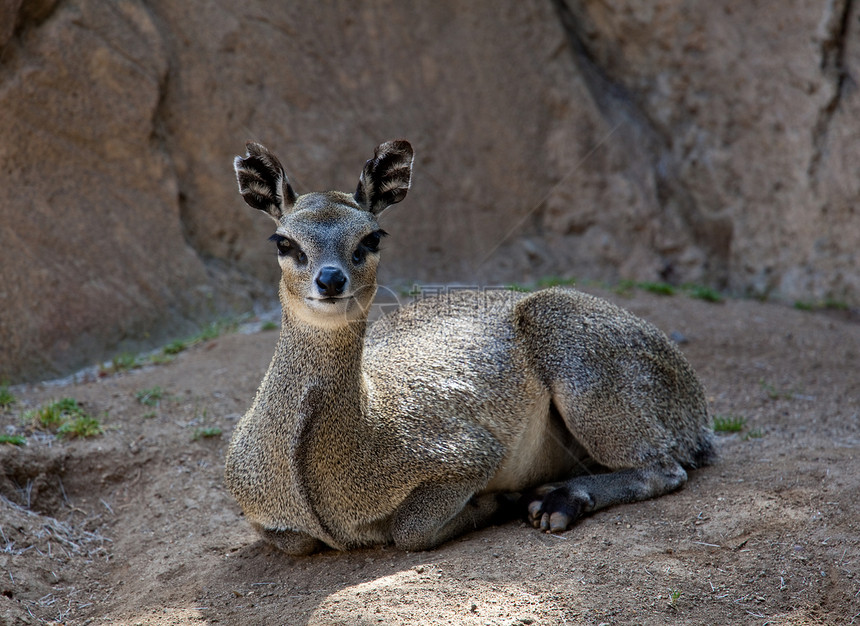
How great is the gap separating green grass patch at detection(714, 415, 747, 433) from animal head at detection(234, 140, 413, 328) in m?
3.64

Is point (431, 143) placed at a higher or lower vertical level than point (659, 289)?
higher

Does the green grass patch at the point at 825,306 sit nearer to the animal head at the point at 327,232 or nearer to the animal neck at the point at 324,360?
the animal head at the point at 327,232

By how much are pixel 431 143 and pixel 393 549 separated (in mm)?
7285

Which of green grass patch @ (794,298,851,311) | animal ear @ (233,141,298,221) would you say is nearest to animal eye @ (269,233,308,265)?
animal ear @ (233,141,298,221)

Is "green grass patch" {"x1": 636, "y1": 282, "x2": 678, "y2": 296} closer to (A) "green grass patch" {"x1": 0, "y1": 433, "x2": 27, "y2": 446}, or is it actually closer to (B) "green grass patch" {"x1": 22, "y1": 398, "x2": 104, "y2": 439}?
(B) "green grass patch" {"x1": 22, "y1": 398, "x2": 104, "y2": 439}

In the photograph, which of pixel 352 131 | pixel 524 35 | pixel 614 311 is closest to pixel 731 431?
pixel 614 311

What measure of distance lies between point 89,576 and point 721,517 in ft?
13.6

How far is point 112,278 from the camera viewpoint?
947 cm

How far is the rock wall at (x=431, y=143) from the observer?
924 cm

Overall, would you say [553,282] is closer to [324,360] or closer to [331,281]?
[324,360]

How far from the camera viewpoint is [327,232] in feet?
17.1

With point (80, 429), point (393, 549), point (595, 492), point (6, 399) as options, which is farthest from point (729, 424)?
point (6, 399)

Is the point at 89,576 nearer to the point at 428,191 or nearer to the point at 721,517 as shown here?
the point at 721,517

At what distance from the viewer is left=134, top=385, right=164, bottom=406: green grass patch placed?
7.67 metres
